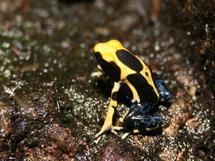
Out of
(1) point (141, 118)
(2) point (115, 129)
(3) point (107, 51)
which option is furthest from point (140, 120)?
(3) point (107, 51)

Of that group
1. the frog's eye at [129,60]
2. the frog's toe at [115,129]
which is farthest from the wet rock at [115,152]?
the frog's eye at [129,60]

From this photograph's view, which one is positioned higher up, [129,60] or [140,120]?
[129,60]

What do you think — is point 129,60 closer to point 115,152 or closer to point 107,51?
point 107,51

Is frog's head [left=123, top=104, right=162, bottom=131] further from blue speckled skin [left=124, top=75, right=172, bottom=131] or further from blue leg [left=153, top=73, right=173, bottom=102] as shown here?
blue leg [left=153, top=73, right=173, bottom=102]

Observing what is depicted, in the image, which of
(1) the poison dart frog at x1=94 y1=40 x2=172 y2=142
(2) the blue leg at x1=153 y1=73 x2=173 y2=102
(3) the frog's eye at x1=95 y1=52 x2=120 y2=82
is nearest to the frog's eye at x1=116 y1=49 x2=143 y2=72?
(1) the poison dart frog at x1=94 y1=40 x2=172 y2=142

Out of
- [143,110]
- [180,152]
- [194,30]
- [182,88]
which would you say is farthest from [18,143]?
[194,30]

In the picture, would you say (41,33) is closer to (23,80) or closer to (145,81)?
(23,80)

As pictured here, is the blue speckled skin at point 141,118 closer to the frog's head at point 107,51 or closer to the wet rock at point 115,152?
the wet rock at point 115,152
